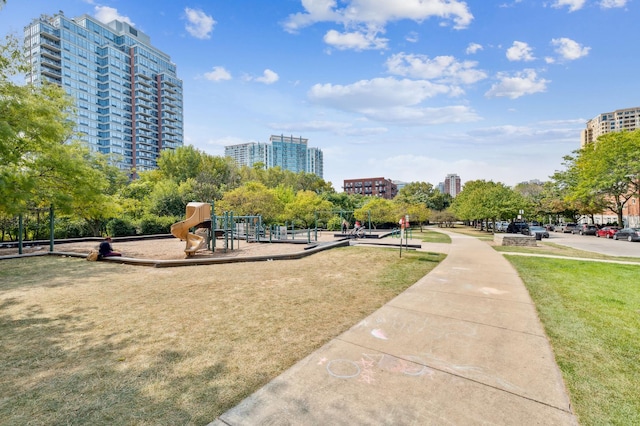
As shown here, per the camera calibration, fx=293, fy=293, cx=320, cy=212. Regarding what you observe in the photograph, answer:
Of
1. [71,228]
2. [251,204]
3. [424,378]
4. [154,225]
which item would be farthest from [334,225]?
[424,378]

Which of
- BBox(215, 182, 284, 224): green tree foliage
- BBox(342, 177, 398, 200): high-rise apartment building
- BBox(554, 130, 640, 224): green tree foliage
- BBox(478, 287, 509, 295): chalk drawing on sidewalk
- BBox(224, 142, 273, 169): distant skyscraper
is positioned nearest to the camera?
BBox(478, 287, 509, 295): chalk drawing on sidewalk

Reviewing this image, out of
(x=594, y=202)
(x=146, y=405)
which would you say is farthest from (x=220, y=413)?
(x=594, y=202)

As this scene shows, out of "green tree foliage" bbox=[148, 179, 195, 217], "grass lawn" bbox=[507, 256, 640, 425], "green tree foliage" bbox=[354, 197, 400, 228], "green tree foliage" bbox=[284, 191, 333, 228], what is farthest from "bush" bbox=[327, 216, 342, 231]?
"grass lawn" bbox=[507, 256, 640, 425]

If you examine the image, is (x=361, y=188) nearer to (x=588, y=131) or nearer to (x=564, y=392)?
(x=588, y=131)

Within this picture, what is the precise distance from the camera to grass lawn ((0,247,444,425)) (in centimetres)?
318

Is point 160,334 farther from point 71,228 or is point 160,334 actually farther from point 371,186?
point 371,186

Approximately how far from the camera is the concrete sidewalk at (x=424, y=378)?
2971 mm

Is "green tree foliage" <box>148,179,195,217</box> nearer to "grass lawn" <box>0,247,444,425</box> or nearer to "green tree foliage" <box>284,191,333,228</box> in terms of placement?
"green tree foliage" <box>284,191,333,228</box>

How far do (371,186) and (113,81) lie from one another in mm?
103216

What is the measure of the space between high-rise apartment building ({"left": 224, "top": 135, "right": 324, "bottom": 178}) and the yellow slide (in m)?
151

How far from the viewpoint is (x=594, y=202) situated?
132 ft

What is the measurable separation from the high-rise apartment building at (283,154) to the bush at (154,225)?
138099mm

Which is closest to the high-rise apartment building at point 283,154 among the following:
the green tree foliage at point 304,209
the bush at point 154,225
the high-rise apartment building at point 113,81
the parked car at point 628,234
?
the high-rise apartment building at point 113,81

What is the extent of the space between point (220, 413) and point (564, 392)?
3857 mm
